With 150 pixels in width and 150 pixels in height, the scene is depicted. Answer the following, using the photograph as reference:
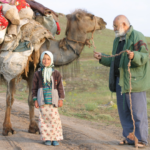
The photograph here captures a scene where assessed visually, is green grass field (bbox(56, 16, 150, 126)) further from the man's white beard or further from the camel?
the man's white beard

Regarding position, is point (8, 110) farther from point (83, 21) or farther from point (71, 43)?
point (83, 21)

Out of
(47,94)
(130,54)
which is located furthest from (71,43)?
(130,54)

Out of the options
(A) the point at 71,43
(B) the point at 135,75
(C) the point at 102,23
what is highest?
(C) the point at 102,23

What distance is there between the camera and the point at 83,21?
5512mm

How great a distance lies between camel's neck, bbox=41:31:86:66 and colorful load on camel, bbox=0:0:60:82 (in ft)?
0.92

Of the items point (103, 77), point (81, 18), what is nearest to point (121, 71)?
point (81, 18)

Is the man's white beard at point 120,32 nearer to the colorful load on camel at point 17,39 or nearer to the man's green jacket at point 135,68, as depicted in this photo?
the man's green jacket at point 135,68

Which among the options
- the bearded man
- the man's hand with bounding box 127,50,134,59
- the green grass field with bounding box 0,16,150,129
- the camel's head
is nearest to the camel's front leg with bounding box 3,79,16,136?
the green grass field with bounding box 0,16,150,129

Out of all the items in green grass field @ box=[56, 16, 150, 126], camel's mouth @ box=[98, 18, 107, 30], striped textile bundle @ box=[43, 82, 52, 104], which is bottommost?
green grass field @ box=[56, 16, 150, 126]

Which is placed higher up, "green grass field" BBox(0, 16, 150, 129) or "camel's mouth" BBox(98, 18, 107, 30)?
"camel's mouth" BBox(98, 18, 107, 30)

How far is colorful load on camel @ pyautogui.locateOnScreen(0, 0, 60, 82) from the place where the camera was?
5.04 metres

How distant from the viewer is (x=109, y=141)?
16.0ft

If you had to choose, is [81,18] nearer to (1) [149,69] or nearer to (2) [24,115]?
(1) [149,69]

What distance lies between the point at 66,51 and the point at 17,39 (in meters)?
1.08
